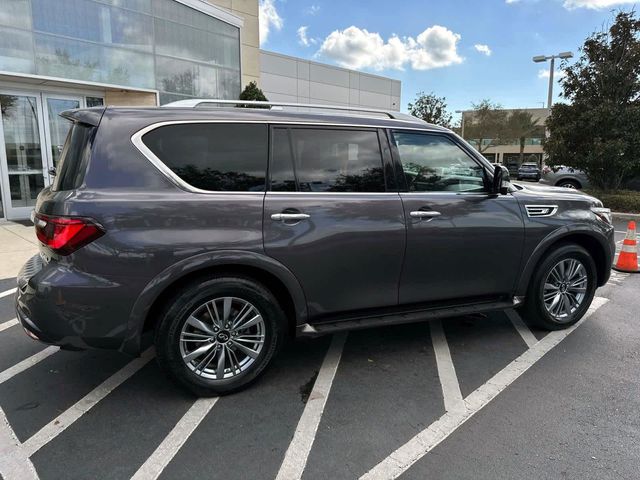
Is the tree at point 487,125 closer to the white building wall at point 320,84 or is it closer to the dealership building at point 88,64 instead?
the white building wall at point 320,84

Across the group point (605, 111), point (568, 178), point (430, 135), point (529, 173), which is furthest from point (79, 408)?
point (529, 173)

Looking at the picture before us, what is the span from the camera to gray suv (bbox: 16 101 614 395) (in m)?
2.77

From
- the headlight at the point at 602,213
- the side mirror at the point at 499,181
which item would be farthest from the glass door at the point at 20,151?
the headlight at the point at 602,213

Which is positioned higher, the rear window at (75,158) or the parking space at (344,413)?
the rear window at (75,158)

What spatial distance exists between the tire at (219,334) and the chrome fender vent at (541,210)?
2.32m

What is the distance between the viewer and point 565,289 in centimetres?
431

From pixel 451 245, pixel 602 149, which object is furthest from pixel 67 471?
pixel 602 149

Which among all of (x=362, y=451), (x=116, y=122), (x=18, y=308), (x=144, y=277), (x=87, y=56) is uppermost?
(x=87, y=56)

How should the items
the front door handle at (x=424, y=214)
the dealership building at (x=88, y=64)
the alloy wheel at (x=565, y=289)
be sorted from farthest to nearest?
the dealership building at (x=88, y=64) < the alloy wheel at (x=565, y=289) < the front door handle at (x=424, y=214)

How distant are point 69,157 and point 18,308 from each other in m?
1.04

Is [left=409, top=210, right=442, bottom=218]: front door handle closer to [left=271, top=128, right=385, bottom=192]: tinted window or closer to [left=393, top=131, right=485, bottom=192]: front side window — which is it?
[left=393, top=131, right=485, bottom=192]: front side window

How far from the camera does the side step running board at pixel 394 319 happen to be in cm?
331

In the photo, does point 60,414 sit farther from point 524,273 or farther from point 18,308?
point 524,273

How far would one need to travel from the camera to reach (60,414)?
9.61 ft
